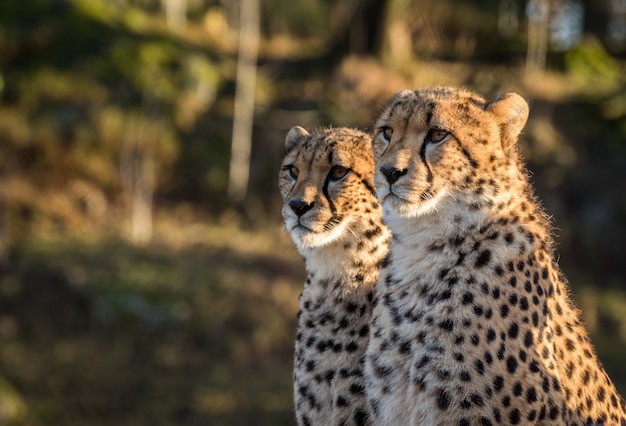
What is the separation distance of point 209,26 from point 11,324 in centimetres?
1177

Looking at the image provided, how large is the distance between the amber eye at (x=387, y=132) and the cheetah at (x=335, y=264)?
288 millimetres

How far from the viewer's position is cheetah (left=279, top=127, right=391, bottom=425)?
3406 mm

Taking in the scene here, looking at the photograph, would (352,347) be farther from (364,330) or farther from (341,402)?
(341,402)

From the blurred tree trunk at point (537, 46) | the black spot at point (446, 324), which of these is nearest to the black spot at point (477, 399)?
the black spot at point (446, 324)

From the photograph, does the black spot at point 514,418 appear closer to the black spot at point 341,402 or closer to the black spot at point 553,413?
the black spot at point 553,413

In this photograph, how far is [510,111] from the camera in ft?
A: 10.3

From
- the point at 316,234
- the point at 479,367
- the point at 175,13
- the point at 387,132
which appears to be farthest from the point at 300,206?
the point at 175,13

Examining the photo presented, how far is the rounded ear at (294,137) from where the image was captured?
3844mm

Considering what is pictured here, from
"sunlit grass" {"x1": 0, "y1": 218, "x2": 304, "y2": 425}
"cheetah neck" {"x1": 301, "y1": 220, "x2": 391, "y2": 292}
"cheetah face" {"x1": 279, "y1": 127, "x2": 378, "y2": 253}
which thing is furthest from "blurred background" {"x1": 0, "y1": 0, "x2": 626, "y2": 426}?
"cheetah face" {"x1": 279, "y1": 127, "x2": 378, "y2": 253}

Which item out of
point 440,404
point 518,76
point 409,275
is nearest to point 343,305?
point 409,275

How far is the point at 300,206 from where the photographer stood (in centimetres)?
343

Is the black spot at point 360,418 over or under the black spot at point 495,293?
under

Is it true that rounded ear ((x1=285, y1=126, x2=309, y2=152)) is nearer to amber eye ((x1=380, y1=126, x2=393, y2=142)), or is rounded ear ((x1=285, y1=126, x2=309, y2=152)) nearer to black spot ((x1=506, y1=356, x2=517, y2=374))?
amber eye ((x1=380, y1=126, x2=393, y2=142))

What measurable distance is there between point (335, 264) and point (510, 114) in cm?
91
